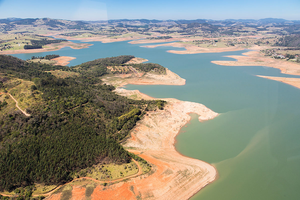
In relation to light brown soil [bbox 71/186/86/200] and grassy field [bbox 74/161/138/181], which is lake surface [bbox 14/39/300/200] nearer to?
grassy field [bbox 74/161/138/181]

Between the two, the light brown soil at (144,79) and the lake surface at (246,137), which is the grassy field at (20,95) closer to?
the lake surface at (246,137)

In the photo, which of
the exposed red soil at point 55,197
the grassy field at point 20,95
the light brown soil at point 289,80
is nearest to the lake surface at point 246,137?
the light brown soil at point 289,80

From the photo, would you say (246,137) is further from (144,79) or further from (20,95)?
(144,79)

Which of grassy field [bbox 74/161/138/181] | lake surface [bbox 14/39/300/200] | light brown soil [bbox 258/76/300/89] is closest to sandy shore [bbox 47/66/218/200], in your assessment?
grassy field [bbox 74/161/138/181]

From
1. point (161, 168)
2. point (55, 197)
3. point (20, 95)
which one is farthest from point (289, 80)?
point (20, 95)

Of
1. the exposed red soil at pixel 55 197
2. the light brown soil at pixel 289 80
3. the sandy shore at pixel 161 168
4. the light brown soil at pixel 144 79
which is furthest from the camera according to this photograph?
the light brown soil at pixel 144 79

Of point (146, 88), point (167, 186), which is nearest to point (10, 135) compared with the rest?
point (167, 186)

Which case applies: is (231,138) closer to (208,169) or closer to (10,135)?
(208,169)

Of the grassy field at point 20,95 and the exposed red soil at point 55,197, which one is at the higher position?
the grassy field at point 20,95
